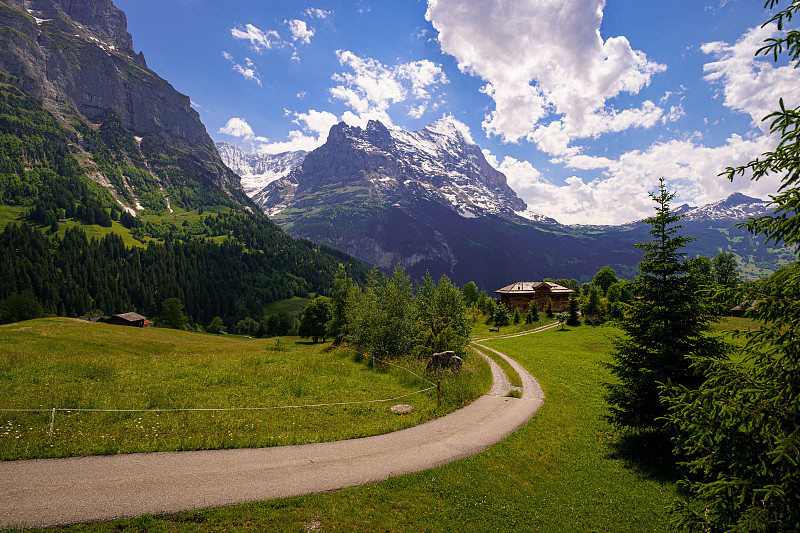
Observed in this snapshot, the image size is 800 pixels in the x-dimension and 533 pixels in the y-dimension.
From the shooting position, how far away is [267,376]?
23.9 meters

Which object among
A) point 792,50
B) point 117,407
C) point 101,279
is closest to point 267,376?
point 117,407

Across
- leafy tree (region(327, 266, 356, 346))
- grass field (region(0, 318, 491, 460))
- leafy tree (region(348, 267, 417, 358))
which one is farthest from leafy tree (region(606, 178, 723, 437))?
leafy tree (region(327, 266, 356, 346))

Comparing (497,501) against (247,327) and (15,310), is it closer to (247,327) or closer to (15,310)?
(15,310)

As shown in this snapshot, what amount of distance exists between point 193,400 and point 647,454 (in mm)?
23714

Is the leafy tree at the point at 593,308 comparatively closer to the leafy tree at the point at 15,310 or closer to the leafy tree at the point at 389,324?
the leafy tree at the point at 389,324

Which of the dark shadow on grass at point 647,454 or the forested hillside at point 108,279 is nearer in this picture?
the dark shadow on grass at point 647,454

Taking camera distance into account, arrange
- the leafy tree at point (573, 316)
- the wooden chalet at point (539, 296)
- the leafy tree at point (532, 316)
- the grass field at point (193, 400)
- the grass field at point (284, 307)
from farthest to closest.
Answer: the grass field at point (284, 307), the wooden chalet at point (539, 296), the leafy tree at point (532, 316), the leafy tree at point (573, 316), the grass field at point (193, 400)

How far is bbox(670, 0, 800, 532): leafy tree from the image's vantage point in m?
6.43

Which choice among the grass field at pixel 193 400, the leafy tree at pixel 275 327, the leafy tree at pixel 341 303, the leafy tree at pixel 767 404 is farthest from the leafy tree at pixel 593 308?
the leafy tree at pixel 275 327

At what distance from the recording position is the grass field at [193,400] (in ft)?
44.0

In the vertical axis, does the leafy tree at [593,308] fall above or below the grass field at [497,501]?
above

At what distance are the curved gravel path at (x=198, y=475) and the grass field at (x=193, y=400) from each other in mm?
853

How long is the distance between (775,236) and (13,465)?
23.3m

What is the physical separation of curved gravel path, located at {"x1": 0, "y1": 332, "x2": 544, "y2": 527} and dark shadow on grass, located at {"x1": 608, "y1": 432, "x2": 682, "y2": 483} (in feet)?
19.2
